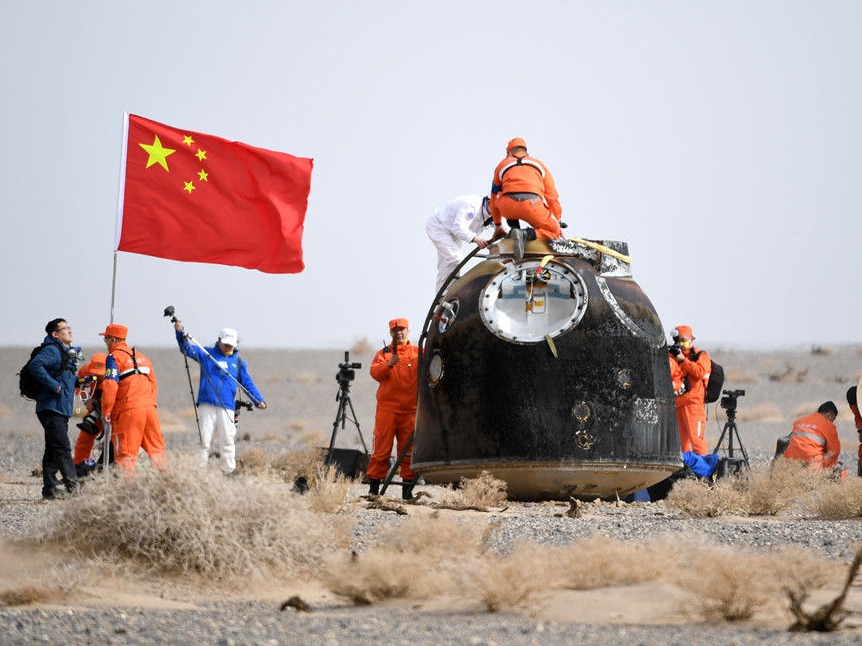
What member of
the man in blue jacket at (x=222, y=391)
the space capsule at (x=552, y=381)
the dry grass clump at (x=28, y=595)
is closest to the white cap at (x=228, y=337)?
the man in blue jacket at (x=222, y=391)

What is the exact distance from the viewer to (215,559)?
8.41 m

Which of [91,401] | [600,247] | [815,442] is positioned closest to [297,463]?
[91,401]

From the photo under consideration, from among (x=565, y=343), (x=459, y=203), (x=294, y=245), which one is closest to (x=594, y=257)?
(x=565, y=343)

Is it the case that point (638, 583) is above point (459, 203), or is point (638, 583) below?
below

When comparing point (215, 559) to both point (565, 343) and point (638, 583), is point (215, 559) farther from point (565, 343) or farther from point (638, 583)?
point (565, 343)

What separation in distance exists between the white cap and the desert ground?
503cm

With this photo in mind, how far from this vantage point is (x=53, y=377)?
1435cm

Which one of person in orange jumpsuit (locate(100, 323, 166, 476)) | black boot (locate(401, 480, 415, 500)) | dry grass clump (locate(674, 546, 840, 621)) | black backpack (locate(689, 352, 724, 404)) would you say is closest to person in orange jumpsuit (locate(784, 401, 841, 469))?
black backpack (locate(689, 352, 724, 404))

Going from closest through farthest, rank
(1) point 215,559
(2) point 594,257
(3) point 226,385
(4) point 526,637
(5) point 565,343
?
(4) point 526,637 < (1) point 215,559 < (5) point 565,343 < (2) point 594,257 < (3) point 226,385

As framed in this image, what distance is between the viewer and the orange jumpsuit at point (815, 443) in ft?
53.4

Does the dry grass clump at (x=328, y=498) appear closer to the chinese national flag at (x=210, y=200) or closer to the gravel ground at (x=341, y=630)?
the gravel ground at (x=341, y=630)

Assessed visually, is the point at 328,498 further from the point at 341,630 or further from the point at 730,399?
the point at 730,399

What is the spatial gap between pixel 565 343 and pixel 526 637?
555 cm

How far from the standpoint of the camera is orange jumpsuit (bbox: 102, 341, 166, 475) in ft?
44.3
